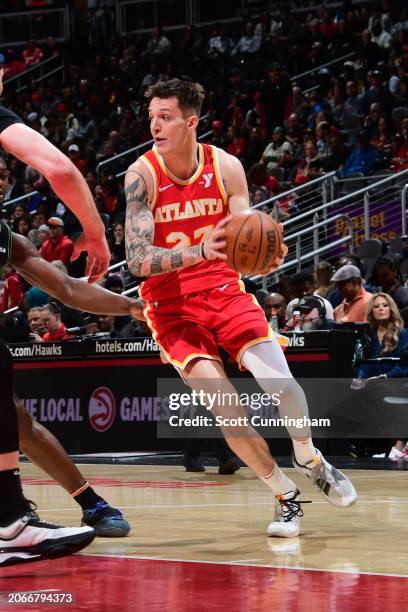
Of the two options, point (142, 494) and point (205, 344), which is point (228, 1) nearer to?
point (142, 494)

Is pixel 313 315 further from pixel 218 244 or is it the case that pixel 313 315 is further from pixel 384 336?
pixel 218 244

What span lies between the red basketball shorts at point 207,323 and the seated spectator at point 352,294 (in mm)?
5404

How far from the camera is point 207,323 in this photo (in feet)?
19.1

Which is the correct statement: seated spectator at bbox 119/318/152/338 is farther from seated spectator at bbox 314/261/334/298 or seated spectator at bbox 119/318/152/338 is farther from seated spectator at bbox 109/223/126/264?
seated spectator at bbox 109/223/126/264

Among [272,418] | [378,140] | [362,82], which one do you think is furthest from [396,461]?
[362,82]

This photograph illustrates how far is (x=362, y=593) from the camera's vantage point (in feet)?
12.8

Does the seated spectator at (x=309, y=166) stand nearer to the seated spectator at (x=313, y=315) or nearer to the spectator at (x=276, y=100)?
the spectator at (x=276, y=100)

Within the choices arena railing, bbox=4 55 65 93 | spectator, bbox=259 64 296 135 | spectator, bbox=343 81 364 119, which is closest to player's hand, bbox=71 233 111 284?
spectator, bbox=343 81 364 119

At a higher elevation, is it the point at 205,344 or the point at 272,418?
the point at 205,344

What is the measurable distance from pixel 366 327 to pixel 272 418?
4.43ft

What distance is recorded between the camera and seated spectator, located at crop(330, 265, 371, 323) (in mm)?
11188

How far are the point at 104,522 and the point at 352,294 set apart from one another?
621cm

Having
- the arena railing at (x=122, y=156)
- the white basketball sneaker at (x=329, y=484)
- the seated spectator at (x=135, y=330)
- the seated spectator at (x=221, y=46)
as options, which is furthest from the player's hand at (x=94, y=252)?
the seated spectator at (x=221, y=46)

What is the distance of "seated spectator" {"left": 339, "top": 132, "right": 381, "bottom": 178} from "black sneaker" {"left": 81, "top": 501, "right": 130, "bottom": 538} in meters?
11.6
